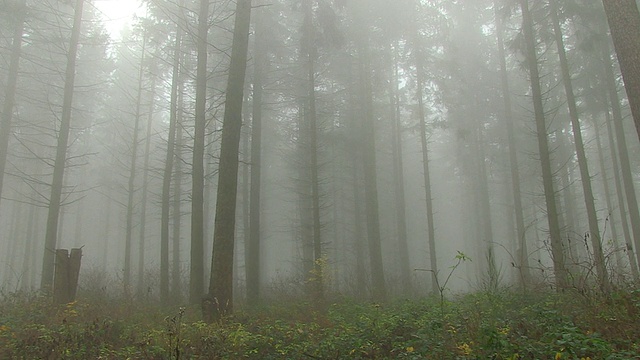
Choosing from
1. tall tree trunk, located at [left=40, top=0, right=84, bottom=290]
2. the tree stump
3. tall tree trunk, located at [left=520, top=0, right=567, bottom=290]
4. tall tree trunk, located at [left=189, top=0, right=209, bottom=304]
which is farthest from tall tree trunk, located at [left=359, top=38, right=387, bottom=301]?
tall tree trunk, located at [left=40, top=0, right=84, bottom=290]

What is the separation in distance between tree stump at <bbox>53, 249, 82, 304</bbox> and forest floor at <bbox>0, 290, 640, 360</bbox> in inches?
57.6

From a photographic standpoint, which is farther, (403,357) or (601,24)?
(601,24)

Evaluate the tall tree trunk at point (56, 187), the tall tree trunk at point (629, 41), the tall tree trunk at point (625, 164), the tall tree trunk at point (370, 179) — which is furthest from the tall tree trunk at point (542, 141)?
the tall tree trunk at point (56, 187)

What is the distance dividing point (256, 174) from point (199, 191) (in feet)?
11.4

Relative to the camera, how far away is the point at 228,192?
8.24m

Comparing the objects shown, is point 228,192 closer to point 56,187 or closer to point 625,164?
point 56,187

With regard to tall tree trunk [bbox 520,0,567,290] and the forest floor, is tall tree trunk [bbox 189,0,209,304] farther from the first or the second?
tall tree trunk [bbox 520,0,567,290]

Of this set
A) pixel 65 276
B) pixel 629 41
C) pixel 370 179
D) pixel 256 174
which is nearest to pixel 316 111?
pixel 370 179

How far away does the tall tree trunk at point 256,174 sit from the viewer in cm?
1370

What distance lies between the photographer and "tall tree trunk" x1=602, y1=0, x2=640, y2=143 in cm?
608

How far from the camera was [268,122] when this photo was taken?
24266 millimetres

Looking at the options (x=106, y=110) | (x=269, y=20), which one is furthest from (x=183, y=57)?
(x=106, y=110)

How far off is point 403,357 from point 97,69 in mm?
24597

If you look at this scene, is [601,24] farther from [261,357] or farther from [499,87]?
[261,357]
